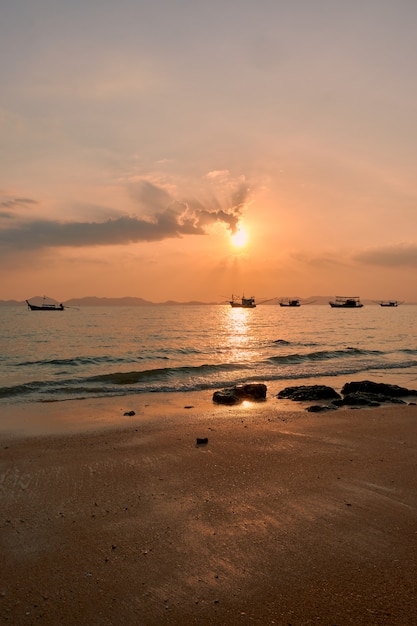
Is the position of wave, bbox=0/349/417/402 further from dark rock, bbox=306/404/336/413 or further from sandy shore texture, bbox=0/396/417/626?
sandy shore texture, bbox=0/396/417/626

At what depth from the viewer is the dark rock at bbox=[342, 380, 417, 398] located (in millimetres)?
18703

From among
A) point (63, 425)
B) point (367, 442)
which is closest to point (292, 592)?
point (367, 442)

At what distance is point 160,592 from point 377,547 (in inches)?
114

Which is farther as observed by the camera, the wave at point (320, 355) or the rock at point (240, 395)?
the wave at point (320, 355)

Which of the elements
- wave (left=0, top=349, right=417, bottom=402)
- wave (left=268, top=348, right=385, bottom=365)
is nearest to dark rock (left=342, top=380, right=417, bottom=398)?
wave (left=0, top=349, right=417, bottom=402)

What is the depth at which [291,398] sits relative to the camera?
17859 millimetres

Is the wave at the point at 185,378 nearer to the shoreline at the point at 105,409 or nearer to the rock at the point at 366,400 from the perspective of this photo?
the shoreline at the point at 105,409

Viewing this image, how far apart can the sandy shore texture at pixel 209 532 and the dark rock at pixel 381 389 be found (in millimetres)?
7994

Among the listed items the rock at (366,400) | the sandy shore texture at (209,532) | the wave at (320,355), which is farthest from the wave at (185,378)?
the sandy shore texture at (209,532)

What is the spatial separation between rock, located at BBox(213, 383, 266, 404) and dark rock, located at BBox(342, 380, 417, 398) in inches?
174

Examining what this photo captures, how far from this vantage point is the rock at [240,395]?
17078 millimetres

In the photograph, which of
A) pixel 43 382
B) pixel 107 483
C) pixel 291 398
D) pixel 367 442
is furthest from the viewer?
pixel 43 382

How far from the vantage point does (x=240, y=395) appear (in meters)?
17.6

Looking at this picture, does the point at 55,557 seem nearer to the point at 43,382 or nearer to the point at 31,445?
the point at 31,445
